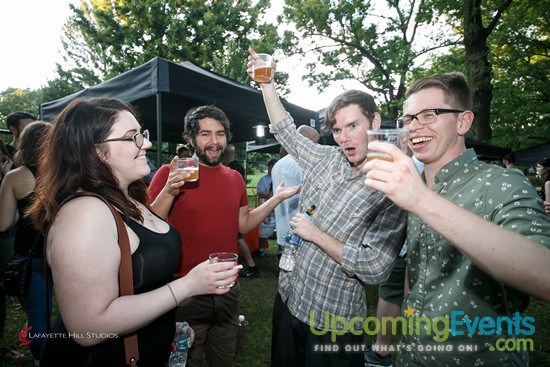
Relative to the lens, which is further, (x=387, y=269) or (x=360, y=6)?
(x=360, y=6)

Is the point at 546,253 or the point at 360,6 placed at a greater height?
the point at 360,6

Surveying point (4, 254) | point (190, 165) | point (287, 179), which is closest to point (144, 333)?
point (190, 165)

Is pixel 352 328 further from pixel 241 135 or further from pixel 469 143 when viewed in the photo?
pixel 469 143

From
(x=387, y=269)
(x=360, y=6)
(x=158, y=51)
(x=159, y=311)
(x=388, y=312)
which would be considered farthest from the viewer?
(x=158, y=51)

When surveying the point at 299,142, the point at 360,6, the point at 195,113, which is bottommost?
the point at 299,142

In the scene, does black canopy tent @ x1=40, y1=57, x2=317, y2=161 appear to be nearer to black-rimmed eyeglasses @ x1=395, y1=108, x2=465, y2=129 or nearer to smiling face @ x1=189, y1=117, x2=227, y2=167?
smiling face @ x1=189, y1=117, x2=227, y2=167

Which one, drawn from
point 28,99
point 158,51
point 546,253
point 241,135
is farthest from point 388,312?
point 28,99

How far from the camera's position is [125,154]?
1.54 meters

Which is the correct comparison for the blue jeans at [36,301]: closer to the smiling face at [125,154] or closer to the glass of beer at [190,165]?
the glass of beer at [190,165]

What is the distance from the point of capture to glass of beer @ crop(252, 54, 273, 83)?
96.2 inches

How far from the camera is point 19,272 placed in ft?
8.55

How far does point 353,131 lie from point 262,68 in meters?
0.97

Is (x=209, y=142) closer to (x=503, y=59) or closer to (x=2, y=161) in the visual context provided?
(x=2, y=161)

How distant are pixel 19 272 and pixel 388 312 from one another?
148 inches
